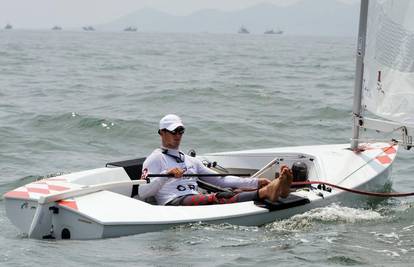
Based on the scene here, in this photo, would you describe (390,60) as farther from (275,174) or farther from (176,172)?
(176,172)

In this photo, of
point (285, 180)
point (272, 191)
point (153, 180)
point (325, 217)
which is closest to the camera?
point (285, 180)

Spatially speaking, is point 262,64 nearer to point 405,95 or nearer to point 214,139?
point 214,139

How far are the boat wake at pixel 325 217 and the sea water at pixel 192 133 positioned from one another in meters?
0.01

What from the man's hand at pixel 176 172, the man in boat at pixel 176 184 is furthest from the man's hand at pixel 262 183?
the man's hand at pixel 176 172

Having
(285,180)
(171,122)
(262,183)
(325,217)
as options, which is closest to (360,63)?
(262,183)

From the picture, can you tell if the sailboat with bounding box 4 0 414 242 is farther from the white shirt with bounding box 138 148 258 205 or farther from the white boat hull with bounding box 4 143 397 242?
the white shirt with bounding box 138 148 258 205

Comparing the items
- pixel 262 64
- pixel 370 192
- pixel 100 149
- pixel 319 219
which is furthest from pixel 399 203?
pixel 262 64

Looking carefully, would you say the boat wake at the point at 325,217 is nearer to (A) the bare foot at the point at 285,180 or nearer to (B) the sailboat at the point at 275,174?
(B) the sailboat at the point at 275,174

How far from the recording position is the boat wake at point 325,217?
6.55 metres

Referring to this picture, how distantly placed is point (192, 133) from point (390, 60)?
5.76 metres

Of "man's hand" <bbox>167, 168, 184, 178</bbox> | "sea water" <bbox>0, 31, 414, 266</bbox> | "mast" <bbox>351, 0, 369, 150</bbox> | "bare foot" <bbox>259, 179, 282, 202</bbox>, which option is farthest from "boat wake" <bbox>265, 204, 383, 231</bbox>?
"mast" <bbox>351, 0, 369, 150</bbox>

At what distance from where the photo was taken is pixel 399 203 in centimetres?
825

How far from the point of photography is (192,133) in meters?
13.3

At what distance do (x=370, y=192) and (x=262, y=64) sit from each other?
945 inches
